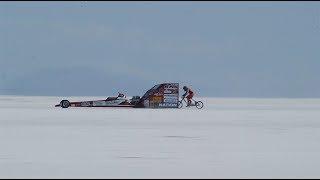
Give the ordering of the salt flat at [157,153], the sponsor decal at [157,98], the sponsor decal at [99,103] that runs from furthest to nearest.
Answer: the sponsor decal at [99,103] < the sponsor decal at [157,98] < the salt flat at [157,153]

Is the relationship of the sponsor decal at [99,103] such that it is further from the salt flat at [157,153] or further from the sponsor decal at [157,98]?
the salt flat at [157,153]

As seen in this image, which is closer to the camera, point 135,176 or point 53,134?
point 135,176

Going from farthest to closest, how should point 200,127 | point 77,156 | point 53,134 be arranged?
point 200,127 → point 53,134 → point 77,156

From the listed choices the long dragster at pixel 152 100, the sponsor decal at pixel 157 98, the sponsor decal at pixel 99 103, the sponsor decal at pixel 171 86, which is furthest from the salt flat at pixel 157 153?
the sponsor decal at pixel 99 103

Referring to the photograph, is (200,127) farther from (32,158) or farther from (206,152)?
(32,158)

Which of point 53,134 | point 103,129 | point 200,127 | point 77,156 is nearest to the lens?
point 77,156

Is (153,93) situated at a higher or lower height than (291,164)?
higher

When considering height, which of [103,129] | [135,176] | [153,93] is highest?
[153,93]

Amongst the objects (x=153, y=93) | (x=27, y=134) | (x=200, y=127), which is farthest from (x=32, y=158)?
(x=153, y=93)

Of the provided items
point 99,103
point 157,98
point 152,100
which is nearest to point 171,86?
point 157,98

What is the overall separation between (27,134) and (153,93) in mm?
19767

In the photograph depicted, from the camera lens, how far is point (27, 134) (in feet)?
52.2

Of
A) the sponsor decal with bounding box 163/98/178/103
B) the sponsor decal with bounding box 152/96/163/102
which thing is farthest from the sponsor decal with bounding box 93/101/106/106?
the sponsor decal with bounding box 163/98/178/103

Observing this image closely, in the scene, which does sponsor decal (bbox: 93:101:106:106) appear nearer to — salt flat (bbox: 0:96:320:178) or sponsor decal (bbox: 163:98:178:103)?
sponsor decal (bbox: 163:98:178:103)
